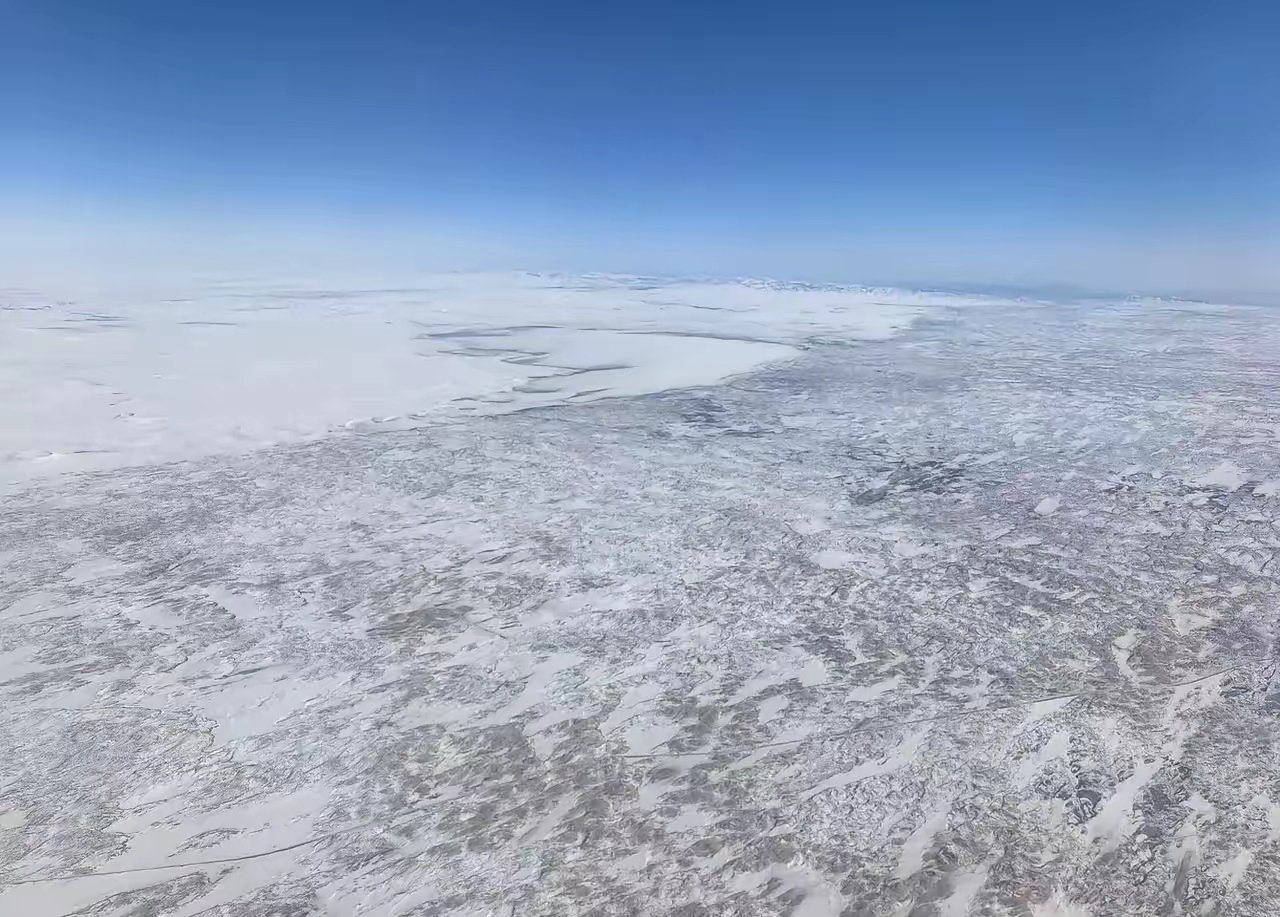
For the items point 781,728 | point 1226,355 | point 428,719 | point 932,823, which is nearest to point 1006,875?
point 932,823

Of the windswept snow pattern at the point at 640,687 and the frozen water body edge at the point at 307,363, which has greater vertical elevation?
the frozen water body edge at the point at 307,363

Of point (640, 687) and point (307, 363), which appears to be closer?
point (640, 687)

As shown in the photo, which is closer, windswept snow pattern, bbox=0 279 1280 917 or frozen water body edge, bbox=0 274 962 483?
windswept snow pattern, bbox=0 279 1280 917

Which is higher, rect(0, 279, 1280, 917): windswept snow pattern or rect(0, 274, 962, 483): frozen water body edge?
rect(0, 274, 962, 483): frozen water body edge

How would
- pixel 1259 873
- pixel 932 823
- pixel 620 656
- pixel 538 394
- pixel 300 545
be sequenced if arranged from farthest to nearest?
1. pixel 538 394
2. pixel 300 545
3. pixel 620 656
4. pixel 932 823
5. pixel 1259 873

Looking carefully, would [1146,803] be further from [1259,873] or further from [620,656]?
[620,656]

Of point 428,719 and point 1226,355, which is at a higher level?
point 1226,355

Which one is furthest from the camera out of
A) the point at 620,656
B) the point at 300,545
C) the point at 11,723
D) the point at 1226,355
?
the point at 1226,355

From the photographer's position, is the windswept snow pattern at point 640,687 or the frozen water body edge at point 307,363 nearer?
the windswept snow pattern at point 640,687
